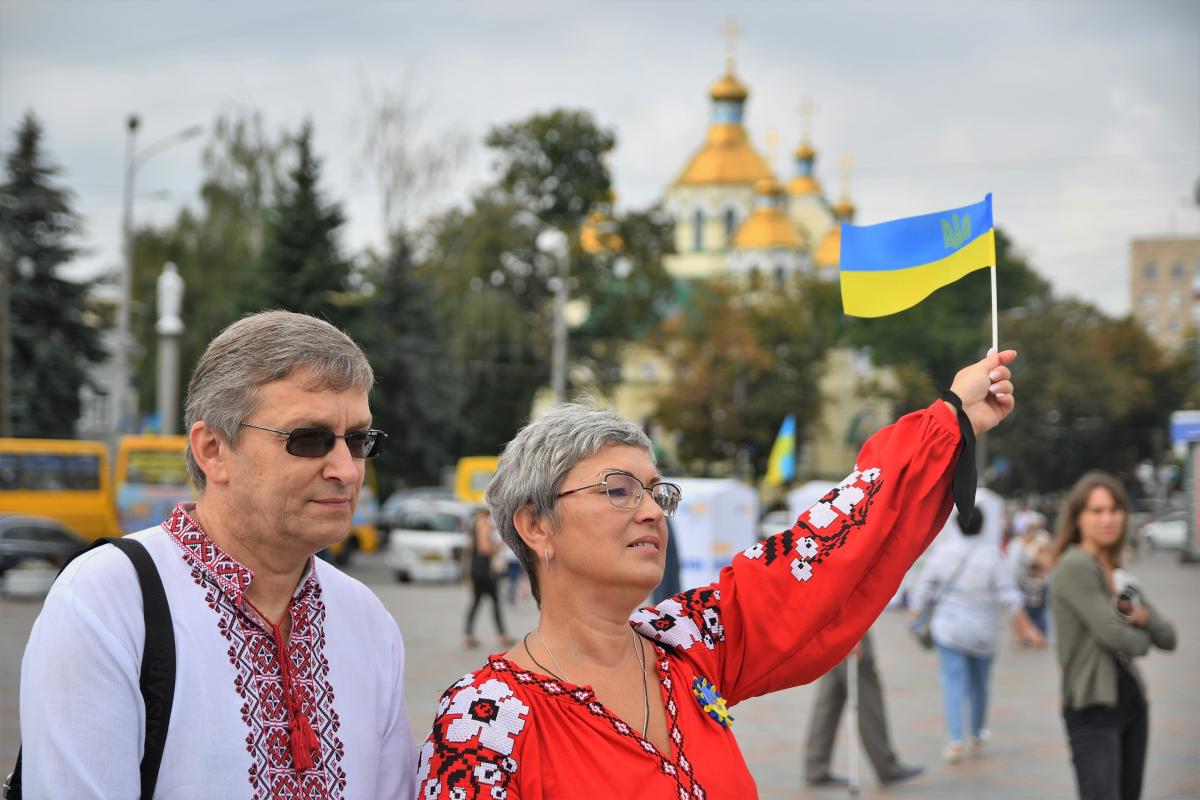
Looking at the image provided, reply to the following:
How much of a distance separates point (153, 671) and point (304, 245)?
1550 inches

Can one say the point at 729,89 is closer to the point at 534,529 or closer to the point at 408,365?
the point at 408,365

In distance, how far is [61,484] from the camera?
1216 inches

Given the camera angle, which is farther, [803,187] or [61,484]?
[803,187]

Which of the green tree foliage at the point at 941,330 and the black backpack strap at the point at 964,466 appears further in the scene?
the green tree foliage at the point at 941,330

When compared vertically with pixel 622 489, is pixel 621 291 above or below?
above

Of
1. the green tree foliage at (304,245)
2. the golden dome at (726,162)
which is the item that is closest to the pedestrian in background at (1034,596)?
the green tree foliage at (304,245)

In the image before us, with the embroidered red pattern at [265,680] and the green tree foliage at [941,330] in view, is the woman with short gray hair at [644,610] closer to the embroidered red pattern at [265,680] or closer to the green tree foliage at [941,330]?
the embroidered red pattern at [265,680]

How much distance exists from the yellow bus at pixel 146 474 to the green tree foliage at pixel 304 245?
30.0 ft

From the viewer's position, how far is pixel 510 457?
2934 mm

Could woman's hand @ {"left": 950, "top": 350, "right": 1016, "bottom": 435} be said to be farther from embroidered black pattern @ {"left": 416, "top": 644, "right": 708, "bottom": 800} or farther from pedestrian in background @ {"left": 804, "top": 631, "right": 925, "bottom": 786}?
pedestrian in background @ {"left": 804, "top": 631, "right": 925, "bottom": 786}

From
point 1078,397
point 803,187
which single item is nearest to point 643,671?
point 1078,397

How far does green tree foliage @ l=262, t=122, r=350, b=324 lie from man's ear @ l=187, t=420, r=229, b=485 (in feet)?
122

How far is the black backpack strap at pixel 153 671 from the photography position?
2.33 metres

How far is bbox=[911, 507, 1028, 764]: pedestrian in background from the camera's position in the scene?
32.8ft
